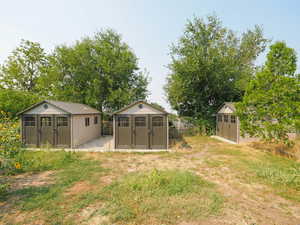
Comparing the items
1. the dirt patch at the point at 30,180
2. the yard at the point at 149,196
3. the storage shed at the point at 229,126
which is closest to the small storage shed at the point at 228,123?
the storage shed at the point at 229,126

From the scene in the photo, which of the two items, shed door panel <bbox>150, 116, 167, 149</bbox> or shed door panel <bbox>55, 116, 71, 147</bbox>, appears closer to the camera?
shed door panel <bbox>150, 116, 167, 149</bbox>

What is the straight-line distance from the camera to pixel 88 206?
393 cm

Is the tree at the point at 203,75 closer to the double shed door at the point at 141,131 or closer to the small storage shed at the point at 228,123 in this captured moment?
the small storage shed at the point at 228,123

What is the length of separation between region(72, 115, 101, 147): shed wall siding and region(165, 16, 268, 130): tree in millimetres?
9860

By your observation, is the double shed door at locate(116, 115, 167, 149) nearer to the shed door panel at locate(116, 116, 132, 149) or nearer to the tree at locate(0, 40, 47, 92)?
the shed door panel at locate(116, 116, 132, 149)

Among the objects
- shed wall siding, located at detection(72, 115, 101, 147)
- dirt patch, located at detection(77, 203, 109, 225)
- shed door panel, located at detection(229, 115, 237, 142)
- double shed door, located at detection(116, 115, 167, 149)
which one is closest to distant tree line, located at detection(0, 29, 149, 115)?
shed wall siding, located at detection(72, 115, 101, 147)

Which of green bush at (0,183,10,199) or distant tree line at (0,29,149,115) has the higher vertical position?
distant tree line at (0,29,149,115)

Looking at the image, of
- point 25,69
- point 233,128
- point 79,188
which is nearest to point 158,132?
point 79,188

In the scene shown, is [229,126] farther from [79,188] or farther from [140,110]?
[79,188]

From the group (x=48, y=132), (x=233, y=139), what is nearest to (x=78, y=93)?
(x=48, y=132)

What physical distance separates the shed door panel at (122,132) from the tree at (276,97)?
8360 mm

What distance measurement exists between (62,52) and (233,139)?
74.2 ft

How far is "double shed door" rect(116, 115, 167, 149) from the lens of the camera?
33.9 ft

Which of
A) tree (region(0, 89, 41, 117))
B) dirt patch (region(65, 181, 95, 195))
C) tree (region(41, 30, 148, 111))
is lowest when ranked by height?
dirt patch (region(65, 181, 95, 195))
